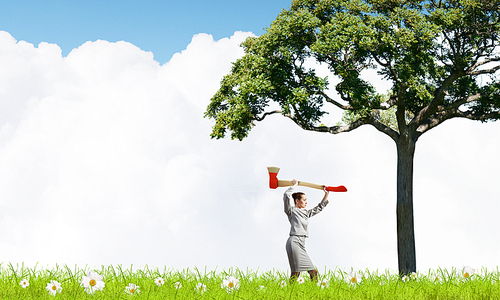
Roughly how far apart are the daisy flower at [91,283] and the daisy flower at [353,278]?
4186 millimetres

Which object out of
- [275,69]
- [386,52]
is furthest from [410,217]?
[275,69]

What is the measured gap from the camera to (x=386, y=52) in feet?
41.5

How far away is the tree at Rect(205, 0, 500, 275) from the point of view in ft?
40.2

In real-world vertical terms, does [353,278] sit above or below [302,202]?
below

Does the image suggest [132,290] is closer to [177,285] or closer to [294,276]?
[177,285]

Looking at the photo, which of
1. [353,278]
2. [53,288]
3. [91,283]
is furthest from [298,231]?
[53,288]

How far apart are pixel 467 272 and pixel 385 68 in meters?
6.78

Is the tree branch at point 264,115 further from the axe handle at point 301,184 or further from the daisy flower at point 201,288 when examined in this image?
the daisy flower at point 201,288

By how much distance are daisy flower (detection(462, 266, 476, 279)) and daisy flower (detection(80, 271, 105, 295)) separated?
22.3ft

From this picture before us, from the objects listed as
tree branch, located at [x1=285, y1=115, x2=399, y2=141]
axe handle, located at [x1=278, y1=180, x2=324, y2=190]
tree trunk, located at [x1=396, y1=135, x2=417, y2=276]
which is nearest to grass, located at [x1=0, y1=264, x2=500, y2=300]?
axe handle, located at [x1=278, y1=180, x2=324, y2=190]

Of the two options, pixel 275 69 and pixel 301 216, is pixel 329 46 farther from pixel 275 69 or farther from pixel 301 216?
pixel 301 216

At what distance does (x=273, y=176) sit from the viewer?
343 inches

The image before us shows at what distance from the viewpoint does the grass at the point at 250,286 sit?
22.7 feet

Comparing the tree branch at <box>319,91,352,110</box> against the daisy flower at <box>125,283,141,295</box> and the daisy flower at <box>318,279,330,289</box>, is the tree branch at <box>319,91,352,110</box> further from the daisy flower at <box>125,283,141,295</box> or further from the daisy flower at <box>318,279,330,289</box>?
the daisy flower at <box>125,283,141,295</box>
